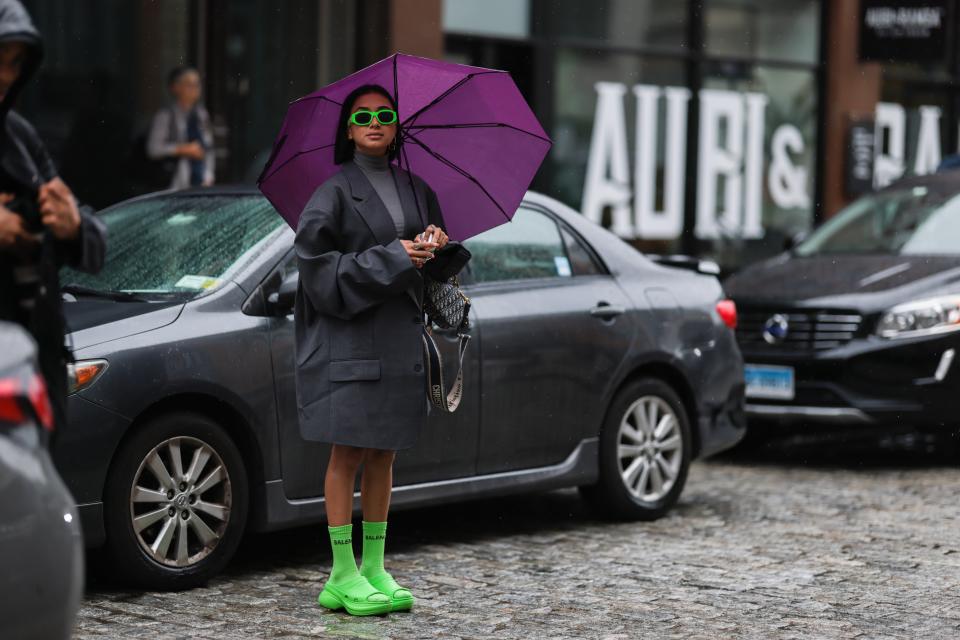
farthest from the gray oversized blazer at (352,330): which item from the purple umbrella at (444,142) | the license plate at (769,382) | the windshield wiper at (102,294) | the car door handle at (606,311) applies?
the license plate at (769,382)

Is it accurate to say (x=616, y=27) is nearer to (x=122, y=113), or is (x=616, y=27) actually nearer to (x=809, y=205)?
(x=809, y=205)

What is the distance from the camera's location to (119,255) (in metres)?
6.89

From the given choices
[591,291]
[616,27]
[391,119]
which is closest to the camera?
[391,119]

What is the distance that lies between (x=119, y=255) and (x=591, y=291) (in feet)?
7.04

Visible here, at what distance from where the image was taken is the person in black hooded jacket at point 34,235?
13.0ft

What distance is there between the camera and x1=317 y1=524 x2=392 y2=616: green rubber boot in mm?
5785

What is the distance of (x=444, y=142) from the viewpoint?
6.00 metres

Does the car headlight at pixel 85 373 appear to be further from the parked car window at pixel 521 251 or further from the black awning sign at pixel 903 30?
the black awning sign at pixel 903 30

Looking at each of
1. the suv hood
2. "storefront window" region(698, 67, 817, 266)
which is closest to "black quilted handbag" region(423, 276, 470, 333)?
the suv hood

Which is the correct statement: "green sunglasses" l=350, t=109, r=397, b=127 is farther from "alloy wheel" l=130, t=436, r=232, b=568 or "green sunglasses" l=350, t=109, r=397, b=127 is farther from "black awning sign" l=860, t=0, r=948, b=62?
"black awning sign" l=860, t=0, r=948, b=62

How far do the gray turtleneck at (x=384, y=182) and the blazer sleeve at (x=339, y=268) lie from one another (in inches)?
6.0

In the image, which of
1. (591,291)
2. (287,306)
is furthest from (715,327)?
(287,306)

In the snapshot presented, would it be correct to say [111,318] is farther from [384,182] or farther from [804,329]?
[804,329]

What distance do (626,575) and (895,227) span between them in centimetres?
503
